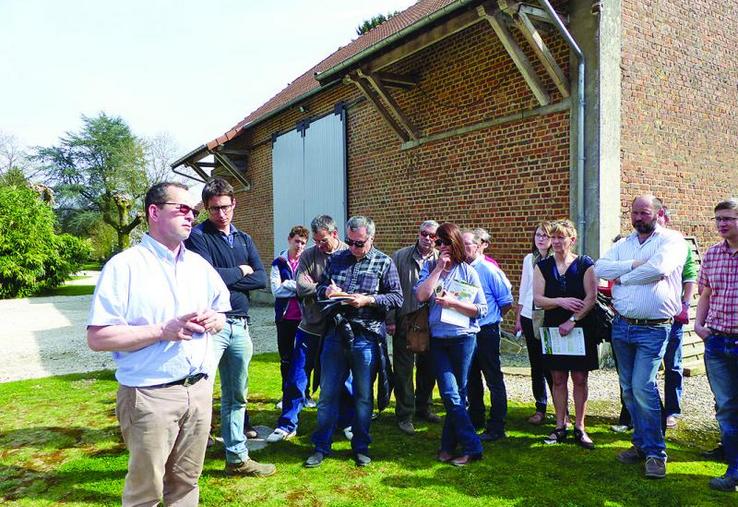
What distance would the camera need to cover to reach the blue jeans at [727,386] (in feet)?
11.4

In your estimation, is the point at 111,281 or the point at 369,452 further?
the point at 369,452

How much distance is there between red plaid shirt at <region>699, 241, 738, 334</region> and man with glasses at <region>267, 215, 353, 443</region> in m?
2.73

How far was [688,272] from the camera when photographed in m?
4.66

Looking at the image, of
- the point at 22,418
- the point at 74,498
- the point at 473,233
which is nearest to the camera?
the point at 74,498

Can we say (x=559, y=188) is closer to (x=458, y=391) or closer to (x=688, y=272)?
(x=688, y=272)

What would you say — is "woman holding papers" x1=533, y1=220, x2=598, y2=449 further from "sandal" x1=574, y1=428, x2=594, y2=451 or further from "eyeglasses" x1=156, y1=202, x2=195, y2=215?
"eyeglasses" x1=156, y1=202, x2=195, y2=215

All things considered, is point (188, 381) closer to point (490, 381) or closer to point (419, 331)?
point (419, 331)

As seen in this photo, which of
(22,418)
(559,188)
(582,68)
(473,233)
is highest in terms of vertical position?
(582,68)

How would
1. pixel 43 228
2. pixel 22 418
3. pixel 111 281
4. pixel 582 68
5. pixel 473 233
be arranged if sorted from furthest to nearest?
pixel 43 228 < pixel 582 68 < pixel 22 418 < pixel 473 233 < pixel 111 281

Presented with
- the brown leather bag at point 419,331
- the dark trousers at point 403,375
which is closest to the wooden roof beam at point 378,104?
the dark trousers at point 403,375

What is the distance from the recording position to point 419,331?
161 inches

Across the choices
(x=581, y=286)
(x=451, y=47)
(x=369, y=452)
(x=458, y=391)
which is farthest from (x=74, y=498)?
(x=451, y=47)

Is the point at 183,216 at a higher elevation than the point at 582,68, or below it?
below

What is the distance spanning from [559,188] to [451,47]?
3.22 m
